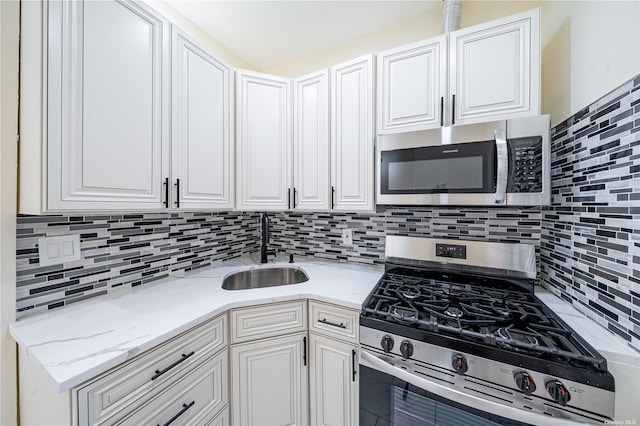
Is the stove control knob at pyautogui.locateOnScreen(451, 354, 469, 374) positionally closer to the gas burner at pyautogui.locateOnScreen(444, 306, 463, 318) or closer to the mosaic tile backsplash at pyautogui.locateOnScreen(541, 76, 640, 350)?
the gas burner at pyautogui.locateOnScreen(444, 306, 463, 318)

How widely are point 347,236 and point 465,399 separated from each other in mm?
1193

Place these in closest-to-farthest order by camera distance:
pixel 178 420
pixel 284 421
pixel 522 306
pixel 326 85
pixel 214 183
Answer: pixel 178 420, pixel 522 306, pixel 284 421, pixel 214 183, pixel 326 85

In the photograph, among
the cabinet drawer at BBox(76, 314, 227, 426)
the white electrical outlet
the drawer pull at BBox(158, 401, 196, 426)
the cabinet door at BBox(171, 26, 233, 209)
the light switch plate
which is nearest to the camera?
the cabinet drawer at BBox(76, 314, 227, 426)

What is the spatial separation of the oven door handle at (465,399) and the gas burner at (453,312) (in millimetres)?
259

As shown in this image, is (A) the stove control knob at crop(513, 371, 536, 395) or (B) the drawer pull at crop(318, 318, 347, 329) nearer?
(A) the stove control knob at crop(513, 371, 536, 395)

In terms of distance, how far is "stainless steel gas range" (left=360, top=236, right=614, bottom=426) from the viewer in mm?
758

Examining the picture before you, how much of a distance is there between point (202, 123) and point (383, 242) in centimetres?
138

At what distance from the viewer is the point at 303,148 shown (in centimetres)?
172

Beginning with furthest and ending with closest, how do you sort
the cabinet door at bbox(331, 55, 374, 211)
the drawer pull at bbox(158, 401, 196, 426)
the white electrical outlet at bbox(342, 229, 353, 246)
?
the white electrical outlet at bbox(342, 229, 353, 246) < the cabinet door at bbox(331, 55, 374, 211) < the drawer pull at bbox(158, 401, 196, 426)

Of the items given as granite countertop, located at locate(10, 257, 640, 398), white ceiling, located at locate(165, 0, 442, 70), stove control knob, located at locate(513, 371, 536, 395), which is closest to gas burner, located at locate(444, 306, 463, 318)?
stove control knob, located at locate(513, 371, 536, 395)

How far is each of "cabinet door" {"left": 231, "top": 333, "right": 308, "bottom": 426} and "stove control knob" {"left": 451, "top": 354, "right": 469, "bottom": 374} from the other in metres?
0.74

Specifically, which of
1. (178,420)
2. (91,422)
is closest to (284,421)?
(178,420)

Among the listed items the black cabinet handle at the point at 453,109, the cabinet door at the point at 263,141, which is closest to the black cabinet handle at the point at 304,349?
the cabinet door at the point at 263,141

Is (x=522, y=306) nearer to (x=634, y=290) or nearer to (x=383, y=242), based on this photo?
(x=634, y=290)
